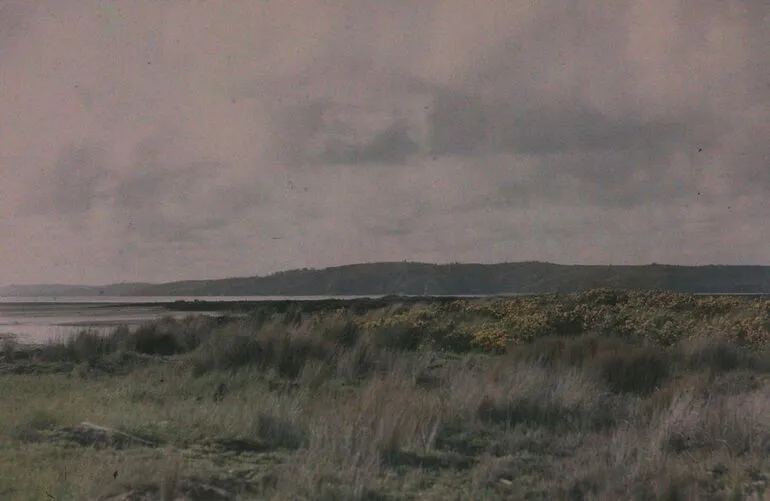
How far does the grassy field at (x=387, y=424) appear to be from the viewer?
19.5 ft

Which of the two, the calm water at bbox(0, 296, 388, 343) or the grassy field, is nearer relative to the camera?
the grassy field

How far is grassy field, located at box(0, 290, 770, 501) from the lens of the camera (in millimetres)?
5941

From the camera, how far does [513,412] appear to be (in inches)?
357

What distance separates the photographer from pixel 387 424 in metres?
7.24

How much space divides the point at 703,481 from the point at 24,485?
586 centimetres

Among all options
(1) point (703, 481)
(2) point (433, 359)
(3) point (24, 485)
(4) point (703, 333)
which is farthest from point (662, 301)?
(3) point (24, 485)

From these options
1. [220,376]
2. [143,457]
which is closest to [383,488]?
[143,457]

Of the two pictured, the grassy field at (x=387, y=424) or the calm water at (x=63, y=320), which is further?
the calm water at (x=63, y=320)

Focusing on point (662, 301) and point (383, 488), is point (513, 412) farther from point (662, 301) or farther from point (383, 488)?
point (662, 301)

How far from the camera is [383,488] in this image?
597cm

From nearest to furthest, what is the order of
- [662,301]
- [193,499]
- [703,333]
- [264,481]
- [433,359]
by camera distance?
[193,499], [264,481], [433,359], [703,333], [662,301]

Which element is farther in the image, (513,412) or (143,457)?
(513,412)

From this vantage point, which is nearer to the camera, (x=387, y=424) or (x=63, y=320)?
(x=387, y=424)

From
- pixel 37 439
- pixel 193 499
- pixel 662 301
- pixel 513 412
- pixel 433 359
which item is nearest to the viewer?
pixel 193 499
